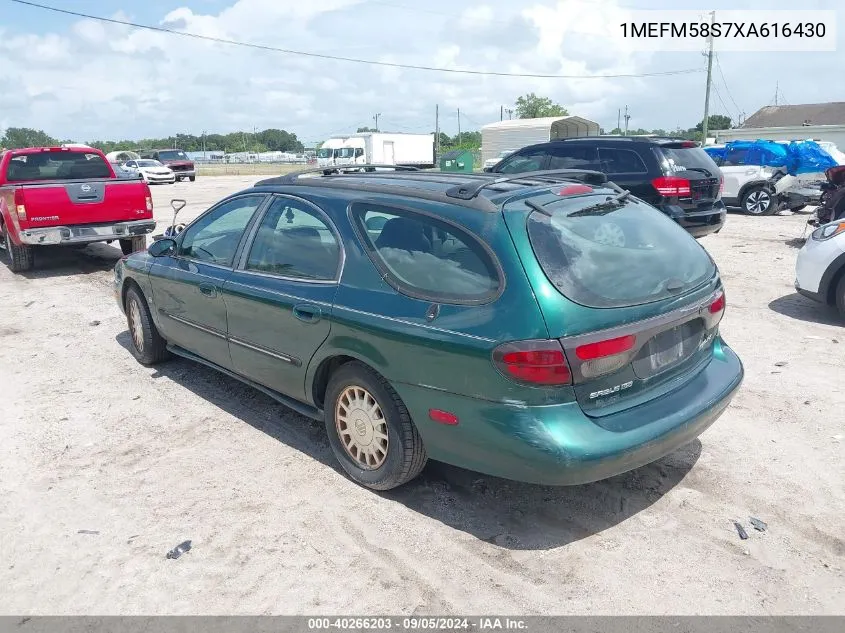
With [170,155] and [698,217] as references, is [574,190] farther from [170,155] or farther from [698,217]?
[170,155]

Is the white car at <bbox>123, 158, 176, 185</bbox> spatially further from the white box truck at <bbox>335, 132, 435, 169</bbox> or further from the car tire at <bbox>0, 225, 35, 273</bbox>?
the car tire at <bbox>0, 225, 35, 273</bbox>

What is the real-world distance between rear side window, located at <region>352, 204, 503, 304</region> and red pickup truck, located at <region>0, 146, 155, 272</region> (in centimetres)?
743

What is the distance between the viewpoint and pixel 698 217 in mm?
9312

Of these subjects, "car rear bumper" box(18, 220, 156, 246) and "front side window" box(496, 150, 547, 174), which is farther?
"front side window" box(496, 150, 547, 174)

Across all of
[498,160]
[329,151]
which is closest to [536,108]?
[329,151]

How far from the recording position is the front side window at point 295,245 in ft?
12.8

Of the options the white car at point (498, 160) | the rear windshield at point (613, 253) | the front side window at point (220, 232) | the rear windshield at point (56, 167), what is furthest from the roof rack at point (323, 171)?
the rear windshield at point (56, 167)

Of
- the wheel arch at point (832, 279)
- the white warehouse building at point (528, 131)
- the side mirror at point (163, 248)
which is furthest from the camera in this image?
the white warehouse building at point (528, 131)

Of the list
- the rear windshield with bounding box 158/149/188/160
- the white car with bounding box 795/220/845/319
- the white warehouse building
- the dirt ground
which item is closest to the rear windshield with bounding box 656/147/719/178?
the white car with bounding box 795/220/845/319

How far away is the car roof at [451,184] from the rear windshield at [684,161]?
540 centimetres

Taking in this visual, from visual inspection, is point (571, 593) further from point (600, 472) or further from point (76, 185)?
point (76, 185)

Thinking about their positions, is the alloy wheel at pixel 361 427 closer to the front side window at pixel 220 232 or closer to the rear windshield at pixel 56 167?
the front side window at pixel 220 232

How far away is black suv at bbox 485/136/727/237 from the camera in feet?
29.9

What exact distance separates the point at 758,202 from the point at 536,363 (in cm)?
1603
